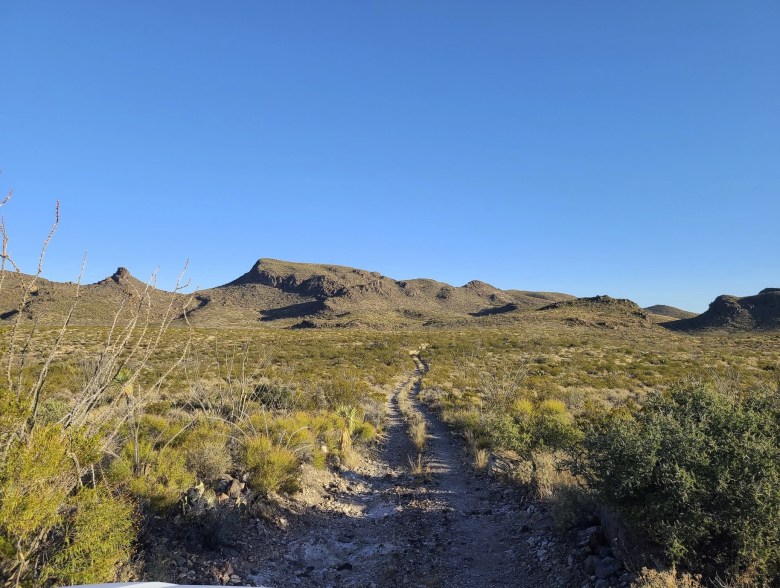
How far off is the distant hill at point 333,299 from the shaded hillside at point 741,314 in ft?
105

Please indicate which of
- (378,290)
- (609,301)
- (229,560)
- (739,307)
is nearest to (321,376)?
(229,560)

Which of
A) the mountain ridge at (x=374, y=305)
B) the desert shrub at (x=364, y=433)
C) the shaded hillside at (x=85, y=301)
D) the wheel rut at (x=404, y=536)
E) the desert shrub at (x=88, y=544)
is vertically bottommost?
the wheel rut at (x=404, y=536)

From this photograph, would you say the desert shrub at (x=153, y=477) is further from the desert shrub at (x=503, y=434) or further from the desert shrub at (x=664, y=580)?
the desert shrub at (x=503, y=434)

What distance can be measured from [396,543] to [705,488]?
13.5 feet

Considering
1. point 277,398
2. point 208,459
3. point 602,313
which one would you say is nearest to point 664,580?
point 208,459

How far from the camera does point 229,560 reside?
549cm

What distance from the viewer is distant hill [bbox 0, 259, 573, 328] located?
88562 mm

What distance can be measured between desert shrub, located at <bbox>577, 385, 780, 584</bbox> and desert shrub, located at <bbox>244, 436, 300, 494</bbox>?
16.0 ft

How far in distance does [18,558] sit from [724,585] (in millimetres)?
5676

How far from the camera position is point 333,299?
11619 cm

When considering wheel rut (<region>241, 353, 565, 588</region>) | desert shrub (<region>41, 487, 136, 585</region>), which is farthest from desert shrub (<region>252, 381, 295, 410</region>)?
desert shrub (<region>41, 487, 136, 585</region>)

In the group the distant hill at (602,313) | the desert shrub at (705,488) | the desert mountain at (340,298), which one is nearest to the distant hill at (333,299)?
the desert mountain at (340,298)

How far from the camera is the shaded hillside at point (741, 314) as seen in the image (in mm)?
76062

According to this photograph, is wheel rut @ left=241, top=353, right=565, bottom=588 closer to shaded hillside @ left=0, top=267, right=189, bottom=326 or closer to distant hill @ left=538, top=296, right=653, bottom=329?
shaded hillside @ left=0, top=267, right=189, bottom=326
